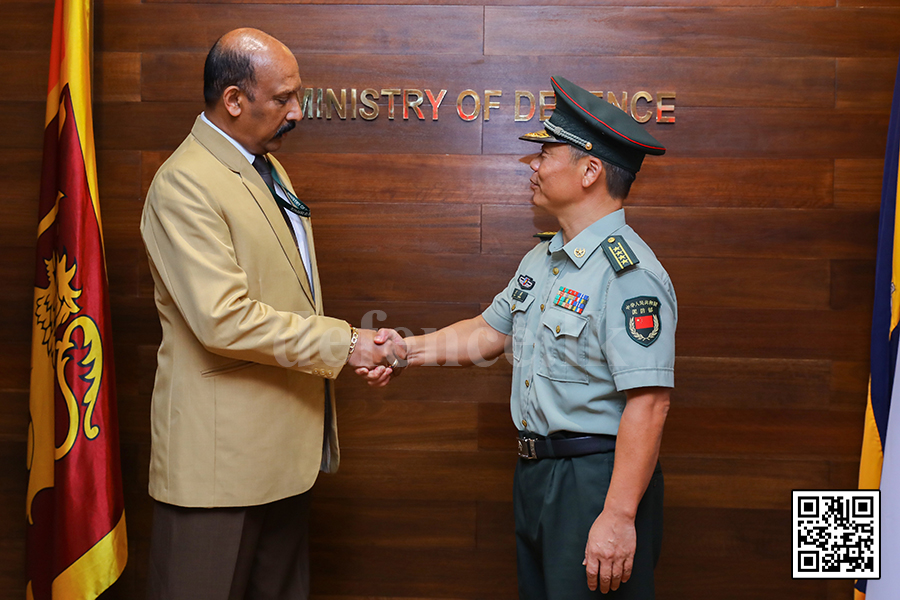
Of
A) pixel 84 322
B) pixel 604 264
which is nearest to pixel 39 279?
pixel 84 322

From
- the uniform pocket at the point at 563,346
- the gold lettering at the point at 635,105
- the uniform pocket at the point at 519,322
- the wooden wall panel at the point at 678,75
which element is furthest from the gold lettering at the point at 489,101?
the uniform pocket at the point at 563,346

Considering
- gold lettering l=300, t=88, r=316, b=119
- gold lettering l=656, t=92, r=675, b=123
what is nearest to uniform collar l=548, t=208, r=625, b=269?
gold lettering l=656, t=92, r=675, b=123

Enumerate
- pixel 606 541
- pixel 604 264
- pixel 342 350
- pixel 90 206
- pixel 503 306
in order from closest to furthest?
pixel 606 541 → pixel 604 264 → pixel 342 350 → pixel 503 306 → pixel 90 206

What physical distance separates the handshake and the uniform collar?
1.90ft

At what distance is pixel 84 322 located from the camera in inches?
79.1

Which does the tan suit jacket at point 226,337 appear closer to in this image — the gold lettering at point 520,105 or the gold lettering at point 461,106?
the gold lettering at point 461,106

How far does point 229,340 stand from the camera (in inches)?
62.1

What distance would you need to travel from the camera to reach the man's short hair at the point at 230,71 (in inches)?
66.9

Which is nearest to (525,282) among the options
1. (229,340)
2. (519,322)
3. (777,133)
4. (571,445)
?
(519,322)

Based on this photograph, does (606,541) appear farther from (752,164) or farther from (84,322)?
(84,322)

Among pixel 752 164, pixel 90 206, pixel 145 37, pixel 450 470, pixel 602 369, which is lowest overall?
pixel 450 470

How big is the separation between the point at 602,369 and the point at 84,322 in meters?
1.48

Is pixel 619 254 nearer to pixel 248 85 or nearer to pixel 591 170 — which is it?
pixel 591 170

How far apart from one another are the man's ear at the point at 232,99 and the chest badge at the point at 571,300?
909 mm
